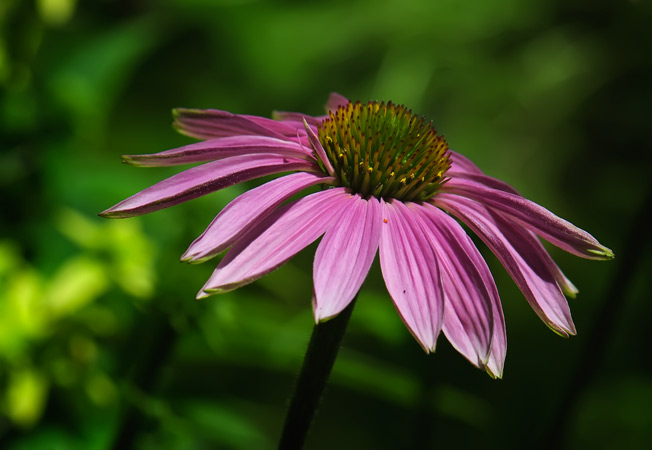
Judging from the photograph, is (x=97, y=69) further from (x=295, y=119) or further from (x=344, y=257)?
(x=344, y=257)

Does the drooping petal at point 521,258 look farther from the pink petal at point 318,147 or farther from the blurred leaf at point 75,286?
the blurred leaf at point 75,286

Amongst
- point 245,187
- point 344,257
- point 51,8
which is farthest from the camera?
point 245,187

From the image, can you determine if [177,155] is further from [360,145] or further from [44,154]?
[44,154]

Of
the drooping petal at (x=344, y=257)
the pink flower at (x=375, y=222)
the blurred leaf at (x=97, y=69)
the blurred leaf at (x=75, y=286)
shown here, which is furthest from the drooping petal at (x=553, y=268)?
the blurred leaf at (x=97, y=69)

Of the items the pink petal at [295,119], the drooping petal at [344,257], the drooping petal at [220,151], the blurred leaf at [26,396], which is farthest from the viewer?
the blurred leaf at [26,396]

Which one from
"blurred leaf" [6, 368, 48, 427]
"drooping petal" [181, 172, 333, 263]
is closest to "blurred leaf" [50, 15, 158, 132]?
"blurred leaf" [6, 368, 48, 427]

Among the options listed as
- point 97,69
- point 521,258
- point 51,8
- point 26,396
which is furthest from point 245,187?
point 521,258

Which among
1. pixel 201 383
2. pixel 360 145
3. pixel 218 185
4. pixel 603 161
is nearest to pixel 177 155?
pixel 218 185
